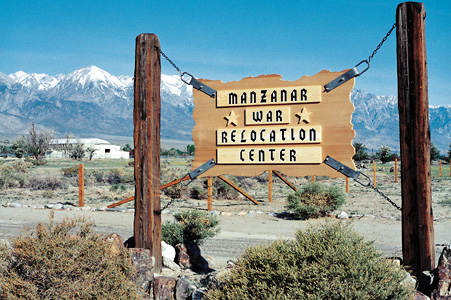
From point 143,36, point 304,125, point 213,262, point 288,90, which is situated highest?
point 143,36

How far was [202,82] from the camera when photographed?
6.88 meters

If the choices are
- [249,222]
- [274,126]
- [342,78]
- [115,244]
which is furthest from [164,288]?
[249,222]

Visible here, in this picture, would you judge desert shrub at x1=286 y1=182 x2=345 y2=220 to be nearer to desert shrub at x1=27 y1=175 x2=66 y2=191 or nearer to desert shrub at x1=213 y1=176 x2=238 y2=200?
desert shrub at x1=213 y1=176 x2=238 y2=200

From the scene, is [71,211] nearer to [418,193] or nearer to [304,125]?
[304,125]

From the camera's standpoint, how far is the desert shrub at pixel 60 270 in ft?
15.5

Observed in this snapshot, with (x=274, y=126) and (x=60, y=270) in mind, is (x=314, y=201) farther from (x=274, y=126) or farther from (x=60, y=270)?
(x=60, y=270)

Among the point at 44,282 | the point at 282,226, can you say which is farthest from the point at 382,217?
the point at 44,282

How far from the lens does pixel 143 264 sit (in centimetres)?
607

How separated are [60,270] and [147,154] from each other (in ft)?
7.43

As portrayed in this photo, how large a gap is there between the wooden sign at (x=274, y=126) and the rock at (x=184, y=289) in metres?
1.68

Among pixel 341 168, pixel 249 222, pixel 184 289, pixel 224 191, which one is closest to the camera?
pixel 184 289

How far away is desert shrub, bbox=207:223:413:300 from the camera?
4.20 metres

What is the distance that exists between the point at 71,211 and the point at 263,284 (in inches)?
544

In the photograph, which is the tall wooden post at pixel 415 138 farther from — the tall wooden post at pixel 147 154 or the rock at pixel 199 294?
the tall wooden post at pixel 147 154
